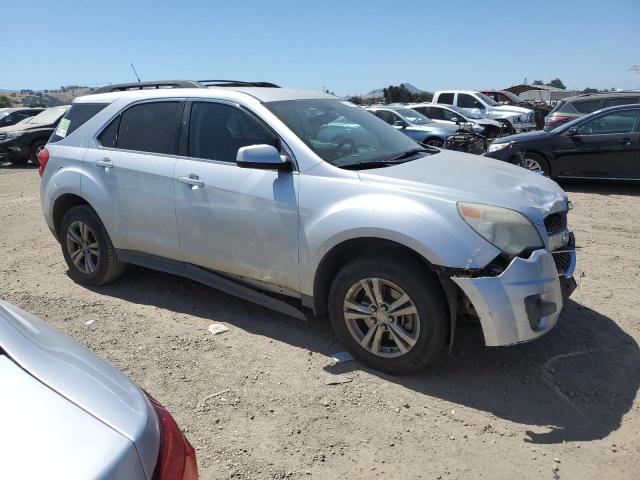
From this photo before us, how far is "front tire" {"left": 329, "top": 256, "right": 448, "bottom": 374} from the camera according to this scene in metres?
3.08

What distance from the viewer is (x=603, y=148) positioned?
29.9 ft

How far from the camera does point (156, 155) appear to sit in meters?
4.25

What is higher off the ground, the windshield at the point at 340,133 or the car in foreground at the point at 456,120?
the windshield at the point at 340,133

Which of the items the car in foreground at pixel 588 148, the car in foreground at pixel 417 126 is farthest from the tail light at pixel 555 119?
the car in foreground at pixel 588 148

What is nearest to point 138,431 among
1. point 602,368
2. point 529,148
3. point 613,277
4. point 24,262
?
point 602,368

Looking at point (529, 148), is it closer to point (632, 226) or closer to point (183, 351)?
point (632, 226)

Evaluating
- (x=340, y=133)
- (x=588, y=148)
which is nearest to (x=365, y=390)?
(x=340, y=133)

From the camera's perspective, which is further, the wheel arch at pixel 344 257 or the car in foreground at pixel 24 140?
the car in foreground at pixel 24 140

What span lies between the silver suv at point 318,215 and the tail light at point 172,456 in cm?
181

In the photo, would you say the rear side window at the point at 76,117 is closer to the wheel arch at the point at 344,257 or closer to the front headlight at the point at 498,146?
the wheel arch at the point at 344,257

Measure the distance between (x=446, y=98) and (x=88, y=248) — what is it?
19.1m

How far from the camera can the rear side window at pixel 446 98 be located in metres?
21.4

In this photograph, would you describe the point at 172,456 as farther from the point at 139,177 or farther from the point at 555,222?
the point at 139,177

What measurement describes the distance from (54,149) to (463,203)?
388 centimetres
